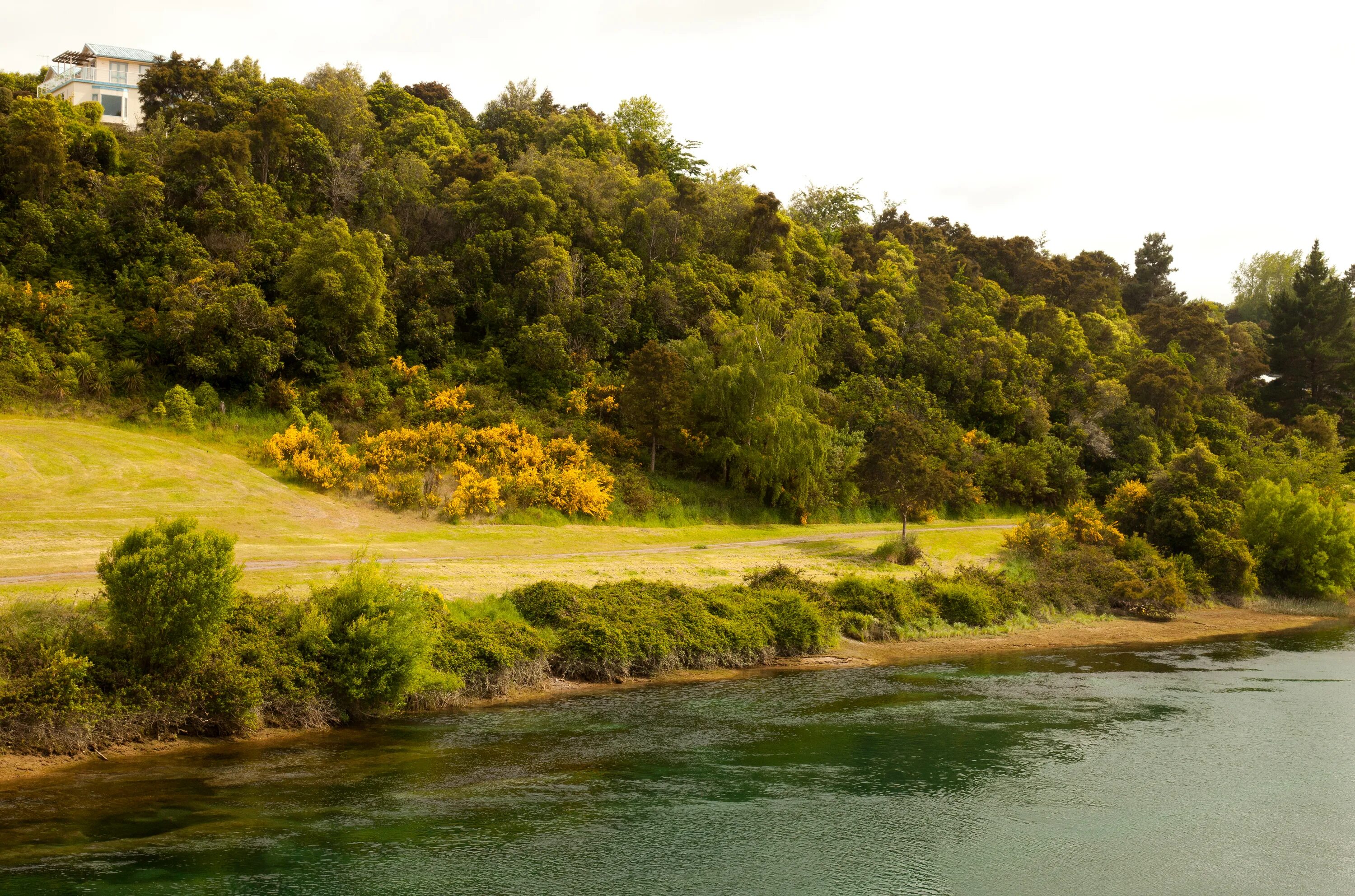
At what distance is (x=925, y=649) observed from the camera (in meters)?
35.1

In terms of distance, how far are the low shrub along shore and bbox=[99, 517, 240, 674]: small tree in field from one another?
3 cm

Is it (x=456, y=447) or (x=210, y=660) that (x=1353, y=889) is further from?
(x=456, y=447)

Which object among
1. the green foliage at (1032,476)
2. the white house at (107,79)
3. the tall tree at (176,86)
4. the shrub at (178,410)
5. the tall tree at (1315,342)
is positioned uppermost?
the white house at (107,79)

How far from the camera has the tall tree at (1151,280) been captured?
355 ft

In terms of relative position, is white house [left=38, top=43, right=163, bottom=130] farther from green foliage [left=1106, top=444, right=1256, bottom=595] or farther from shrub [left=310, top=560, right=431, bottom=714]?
green foliage [left=1106, top=444, right=1256, bottom=595]

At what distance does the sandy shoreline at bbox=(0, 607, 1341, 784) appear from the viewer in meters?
19.3

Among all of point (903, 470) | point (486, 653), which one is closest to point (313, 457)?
point (486, 653)

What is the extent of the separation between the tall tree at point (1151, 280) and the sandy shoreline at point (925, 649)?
68.4m

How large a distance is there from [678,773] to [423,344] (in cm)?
3962

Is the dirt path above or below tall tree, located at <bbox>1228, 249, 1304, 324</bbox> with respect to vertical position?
below

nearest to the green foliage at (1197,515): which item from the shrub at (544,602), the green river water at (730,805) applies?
the green river water at (730,805)

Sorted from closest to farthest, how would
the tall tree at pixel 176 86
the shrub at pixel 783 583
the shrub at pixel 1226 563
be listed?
the shrub at pixel 783 583 < the shrub at pixel 1226 563 < the tall tree at pixel 176 86

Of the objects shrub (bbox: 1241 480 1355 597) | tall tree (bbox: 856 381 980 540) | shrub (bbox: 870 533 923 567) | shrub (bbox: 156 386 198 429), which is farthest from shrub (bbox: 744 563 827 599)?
shrub (bbox: 1241 480 1355 597)

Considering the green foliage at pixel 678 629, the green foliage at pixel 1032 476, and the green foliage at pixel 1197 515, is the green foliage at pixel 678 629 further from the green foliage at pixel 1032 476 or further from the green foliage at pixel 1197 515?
the green foliage at pixel 1032 476
